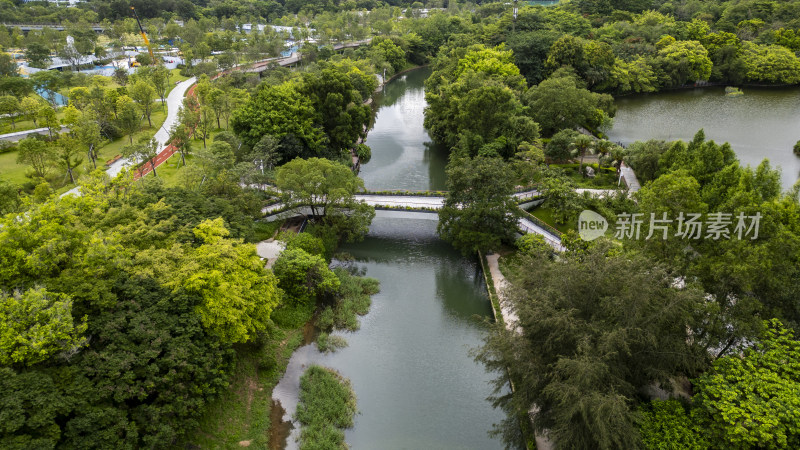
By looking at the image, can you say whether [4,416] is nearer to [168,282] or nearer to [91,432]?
[91,432]

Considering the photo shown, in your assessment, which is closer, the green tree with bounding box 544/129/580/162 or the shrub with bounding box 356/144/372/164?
the green tree with bounding box 544/129/580/162

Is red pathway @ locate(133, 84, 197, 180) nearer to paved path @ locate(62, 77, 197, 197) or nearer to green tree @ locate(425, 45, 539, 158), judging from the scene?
paved path @ locate(62, 77, 197, 197)

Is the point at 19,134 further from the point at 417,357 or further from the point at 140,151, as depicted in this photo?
the point at 417,357

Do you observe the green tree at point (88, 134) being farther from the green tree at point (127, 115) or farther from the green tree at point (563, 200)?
the green tree at point (563, 200)

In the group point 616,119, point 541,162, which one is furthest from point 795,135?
point 541,162

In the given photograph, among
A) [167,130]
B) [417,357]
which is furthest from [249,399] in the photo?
[167,130]

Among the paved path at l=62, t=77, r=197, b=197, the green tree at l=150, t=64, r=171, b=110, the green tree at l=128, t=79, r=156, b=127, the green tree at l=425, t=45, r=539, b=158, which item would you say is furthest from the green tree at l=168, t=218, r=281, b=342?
the green tree at l=150, t=64, r=171, b=110
